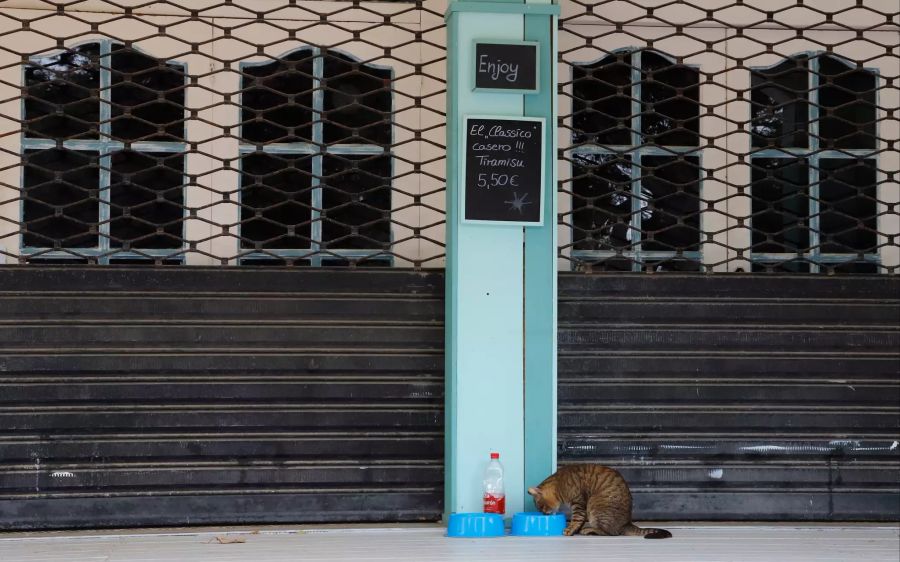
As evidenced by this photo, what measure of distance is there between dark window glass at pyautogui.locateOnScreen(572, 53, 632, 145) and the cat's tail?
1680 mm

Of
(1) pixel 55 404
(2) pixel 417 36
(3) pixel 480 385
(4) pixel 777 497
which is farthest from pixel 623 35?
(1) pixel 55 404

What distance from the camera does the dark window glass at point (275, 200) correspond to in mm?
4789

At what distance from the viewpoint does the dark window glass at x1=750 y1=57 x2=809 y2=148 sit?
16.3 ft

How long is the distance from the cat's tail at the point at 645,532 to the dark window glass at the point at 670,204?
1.34 m

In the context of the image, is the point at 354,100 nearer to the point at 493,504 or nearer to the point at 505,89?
the point at 505,89

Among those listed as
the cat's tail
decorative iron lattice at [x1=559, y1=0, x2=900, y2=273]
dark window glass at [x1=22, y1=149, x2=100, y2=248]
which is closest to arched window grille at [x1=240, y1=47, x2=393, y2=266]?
dark window glass at [x1=22, y1=149, x2=100, y2=248]

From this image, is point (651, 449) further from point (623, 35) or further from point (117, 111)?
A: point (117, 111)

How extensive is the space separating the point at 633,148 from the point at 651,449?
1274 mm

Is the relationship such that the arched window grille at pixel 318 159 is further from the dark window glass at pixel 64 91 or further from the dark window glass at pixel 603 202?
the dark window glass at pixel 603 202

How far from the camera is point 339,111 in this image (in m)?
4.72

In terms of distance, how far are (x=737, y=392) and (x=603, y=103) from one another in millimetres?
1429

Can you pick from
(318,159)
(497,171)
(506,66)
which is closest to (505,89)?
(506,66)

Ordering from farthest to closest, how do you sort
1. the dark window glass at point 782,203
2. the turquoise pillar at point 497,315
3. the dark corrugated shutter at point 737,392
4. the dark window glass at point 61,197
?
the dark window glass at point 782,203 < the dark window glass at point 61,197 < the dark corrugated shutter at point 737,392 < the turquoise pillar at point 497,315

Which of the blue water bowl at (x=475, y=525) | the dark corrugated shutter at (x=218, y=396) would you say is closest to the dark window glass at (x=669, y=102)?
the dark corrugated shutter at (x=218, y=396)
